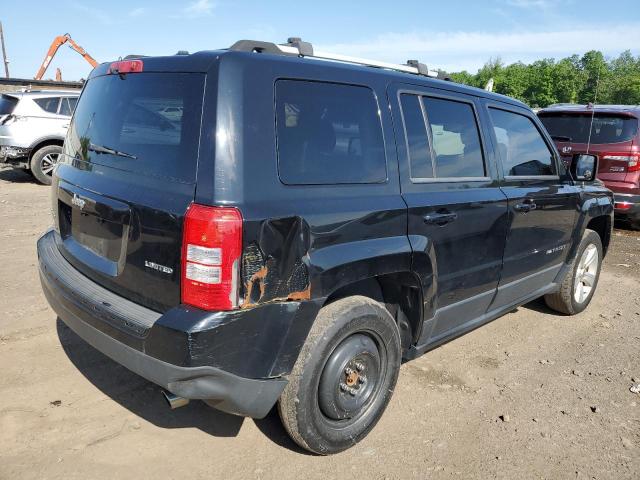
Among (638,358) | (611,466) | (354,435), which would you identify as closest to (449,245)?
(354,435)

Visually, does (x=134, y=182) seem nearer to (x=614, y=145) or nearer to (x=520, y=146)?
(x=520, y=146)

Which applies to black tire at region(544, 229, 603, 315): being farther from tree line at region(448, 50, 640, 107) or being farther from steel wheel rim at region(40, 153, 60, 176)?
tree line at region(448, 50, 640, 107)

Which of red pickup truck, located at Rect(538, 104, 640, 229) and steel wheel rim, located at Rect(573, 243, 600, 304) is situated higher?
red pickup truck, located at Rect(538, 104, 640, 229)

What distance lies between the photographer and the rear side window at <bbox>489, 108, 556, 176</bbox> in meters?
3.71

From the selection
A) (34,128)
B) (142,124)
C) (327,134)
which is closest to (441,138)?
(327,134)

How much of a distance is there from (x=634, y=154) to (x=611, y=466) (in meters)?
5.92

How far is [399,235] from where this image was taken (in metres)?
2.76

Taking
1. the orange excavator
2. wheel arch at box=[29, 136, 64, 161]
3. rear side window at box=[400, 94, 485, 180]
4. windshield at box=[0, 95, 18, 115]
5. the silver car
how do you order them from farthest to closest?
the orange excavator < windshield at box=[0, 95, 18, 115] < wheel arch at box=[29, 136, 64, 161] < the silver car < rear side window at box=[400, 94, 485, 180]

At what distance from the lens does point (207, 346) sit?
211 cm

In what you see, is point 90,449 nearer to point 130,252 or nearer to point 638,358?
point 130,252

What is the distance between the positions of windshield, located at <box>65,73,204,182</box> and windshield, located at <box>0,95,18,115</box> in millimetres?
9143

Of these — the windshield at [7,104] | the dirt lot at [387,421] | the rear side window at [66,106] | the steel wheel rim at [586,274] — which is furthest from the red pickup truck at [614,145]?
the windshield at [7,104]

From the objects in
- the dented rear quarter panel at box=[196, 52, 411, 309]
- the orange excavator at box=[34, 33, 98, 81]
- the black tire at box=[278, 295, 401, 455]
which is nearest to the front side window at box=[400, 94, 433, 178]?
the dented rear quarter panel at box=[196, 52, 411, 309]

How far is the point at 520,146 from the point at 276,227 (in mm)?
2510
